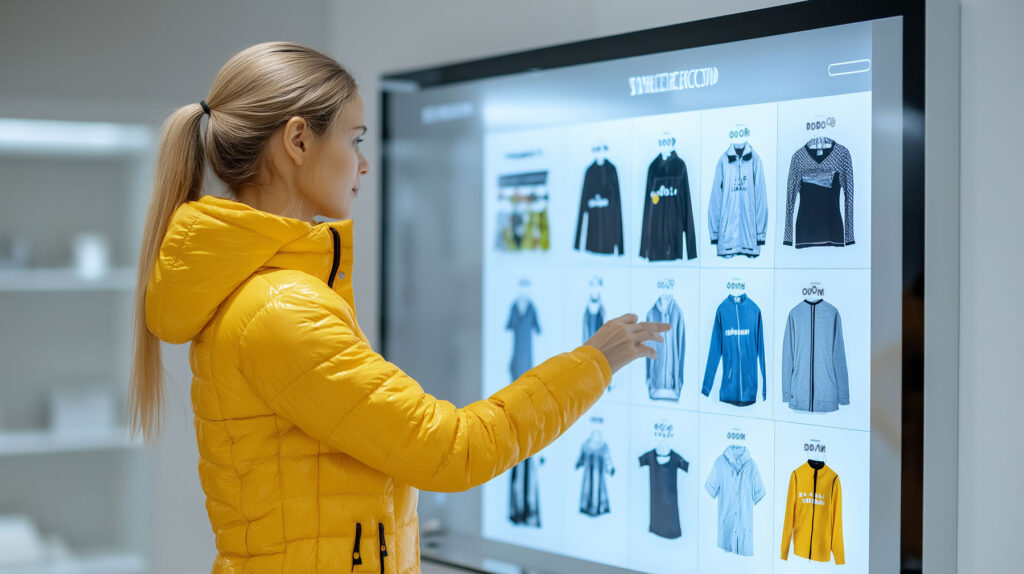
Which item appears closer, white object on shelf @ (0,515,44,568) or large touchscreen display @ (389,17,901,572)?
large touchscreen display @ (389,17,901,572)

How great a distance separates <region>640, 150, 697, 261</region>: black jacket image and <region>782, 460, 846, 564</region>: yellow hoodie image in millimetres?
498

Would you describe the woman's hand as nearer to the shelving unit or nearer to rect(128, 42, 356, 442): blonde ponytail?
rect(128, 42, 356, 442): blonde ponytail

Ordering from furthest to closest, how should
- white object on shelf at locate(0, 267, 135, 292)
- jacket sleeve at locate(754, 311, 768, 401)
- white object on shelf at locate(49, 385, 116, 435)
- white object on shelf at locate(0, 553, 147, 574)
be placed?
white object on shelf at locate(49, 385, 116, 435)
white object on shelf at locate(0, 267, 135, 292)
white object on shelf at locate(0, 553, 147, 574)
jacket sleeve at locate(754, 311, 768, 401)

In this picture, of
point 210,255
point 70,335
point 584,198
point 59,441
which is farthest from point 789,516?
point 70,335

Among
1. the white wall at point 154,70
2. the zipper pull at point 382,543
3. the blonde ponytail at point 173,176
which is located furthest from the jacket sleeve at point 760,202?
the white wall at point 154,70

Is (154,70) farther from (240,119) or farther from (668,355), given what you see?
(668,355)

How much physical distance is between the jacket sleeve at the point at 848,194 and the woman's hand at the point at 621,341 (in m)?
0.41

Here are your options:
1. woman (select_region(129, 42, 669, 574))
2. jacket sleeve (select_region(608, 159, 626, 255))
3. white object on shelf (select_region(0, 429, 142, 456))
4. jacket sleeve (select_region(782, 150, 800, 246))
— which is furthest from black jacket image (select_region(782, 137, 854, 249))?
white object on shelf (select_region(0, 429, 142, 456))

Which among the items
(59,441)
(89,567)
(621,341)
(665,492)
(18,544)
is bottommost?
(89,567)

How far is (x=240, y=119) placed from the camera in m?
1.33

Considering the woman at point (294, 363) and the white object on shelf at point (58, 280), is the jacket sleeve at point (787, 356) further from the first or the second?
the white object on shelf at point (58, 280)

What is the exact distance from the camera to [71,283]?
9.85 ft

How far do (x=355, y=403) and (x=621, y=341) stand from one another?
20.1 inches

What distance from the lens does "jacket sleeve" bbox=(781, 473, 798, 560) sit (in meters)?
1.63
